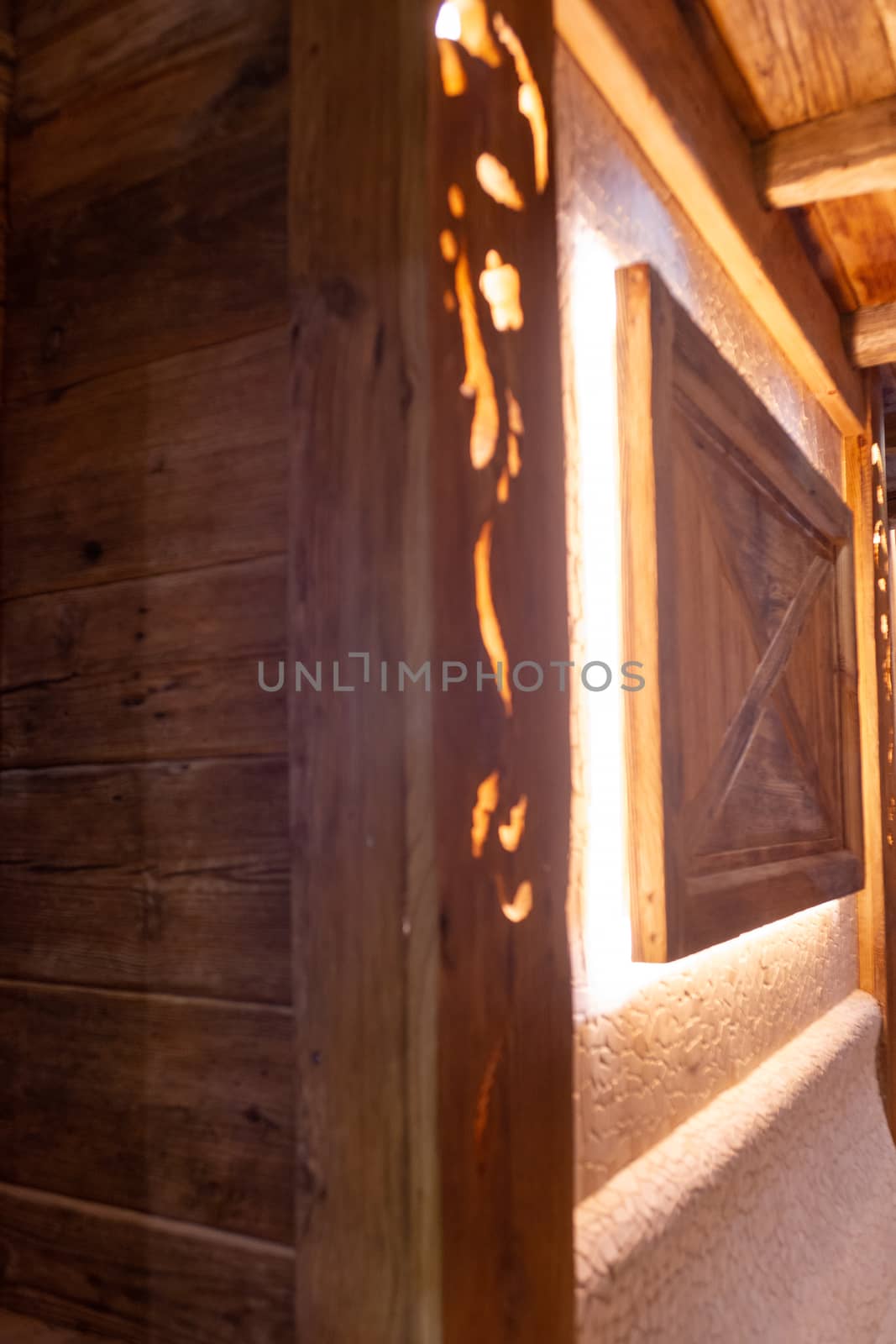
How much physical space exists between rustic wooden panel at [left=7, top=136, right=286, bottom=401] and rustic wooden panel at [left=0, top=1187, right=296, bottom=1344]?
1.03 meters

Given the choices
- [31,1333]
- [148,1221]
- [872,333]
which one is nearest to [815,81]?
[872,333]

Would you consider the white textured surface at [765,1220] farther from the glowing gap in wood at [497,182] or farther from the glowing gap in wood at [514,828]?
A: the glowing gap in wood at [497,182]

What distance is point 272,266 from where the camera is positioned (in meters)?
1.28

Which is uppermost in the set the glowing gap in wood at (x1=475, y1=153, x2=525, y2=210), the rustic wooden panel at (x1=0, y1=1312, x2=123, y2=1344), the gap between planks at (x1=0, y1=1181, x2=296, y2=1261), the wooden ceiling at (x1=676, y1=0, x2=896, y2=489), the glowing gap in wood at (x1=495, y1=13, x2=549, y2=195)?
the wooden ceiling at (x1=676, y1=0, x2=896, y2=489)

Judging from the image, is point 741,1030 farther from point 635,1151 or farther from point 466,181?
point 466,181

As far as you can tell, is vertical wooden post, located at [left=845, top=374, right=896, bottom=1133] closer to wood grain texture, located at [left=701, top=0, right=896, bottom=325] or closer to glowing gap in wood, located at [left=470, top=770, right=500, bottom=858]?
wood grain texture, located at [left=701, top=0, right=896, bottom=325]

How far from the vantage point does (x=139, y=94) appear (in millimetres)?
1410

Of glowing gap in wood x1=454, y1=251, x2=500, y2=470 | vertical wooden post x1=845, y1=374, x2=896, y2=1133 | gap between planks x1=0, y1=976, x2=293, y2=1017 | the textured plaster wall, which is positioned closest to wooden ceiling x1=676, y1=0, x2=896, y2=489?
the textured plaster wall

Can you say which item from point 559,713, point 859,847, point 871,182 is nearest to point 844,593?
point 859,847

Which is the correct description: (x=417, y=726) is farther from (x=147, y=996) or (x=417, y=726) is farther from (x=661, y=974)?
(x=661, y=974)

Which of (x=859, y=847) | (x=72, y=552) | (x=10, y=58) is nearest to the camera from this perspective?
(x=72, y=552)

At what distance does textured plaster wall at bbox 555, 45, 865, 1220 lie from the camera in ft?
5.53

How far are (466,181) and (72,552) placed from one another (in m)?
0.66

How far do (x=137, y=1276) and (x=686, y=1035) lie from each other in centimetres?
112
